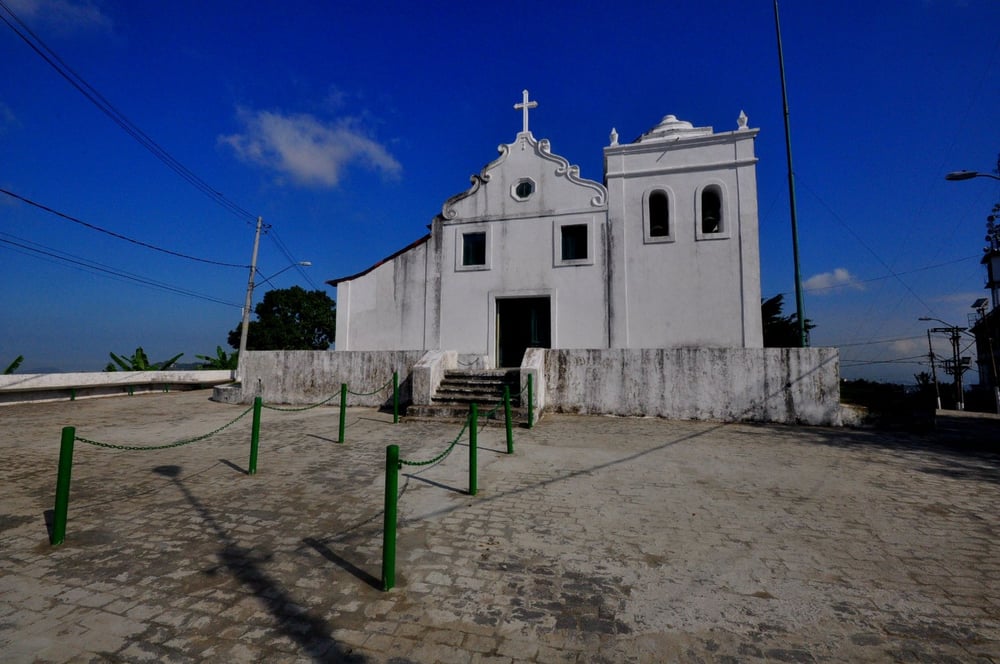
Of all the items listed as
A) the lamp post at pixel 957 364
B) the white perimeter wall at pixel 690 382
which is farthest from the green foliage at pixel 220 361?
the lamp post at pixel 957 364

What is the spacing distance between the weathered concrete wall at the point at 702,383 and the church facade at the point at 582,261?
2320 mm

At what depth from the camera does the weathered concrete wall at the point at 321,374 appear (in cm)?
1281

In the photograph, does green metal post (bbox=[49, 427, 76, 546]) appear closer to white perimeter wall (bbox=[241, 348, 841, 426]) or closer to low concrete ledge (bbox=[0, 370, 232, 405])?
white perimeter wall (bbox=[241, 348, 841, 426])

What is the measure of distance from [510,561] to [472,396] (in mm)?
7769

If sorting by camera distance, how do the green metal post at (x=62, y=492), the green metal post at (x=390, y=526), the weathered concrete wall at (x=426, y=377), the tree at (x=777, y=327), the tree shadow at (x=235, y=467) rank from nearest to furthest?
1. the green metal post at (x=390, y=526)
2. the green metal post at (x=62, y=492)
3. the tree shadow at (x=235, y=467)
4. the weathered concrete wall at (x=426, y=377)
5. the tree at (x=777, y=327)

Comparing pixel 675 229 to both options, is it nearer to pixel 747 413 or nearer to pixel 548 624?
pixel 747 413

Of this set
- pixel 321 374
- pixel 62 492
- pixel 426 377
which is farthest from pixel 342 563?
pixel 321 374

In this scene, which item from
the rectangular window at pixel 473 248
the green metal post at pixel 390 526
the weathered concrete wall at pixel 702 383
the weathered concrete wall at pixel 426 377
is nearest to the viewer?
the green metal post at pixel 390 526

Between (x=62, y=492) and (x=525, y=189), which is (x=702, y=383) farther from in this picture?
(x=62, y=492)

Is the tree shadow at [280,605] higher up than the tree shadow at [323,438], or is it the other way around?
the tree shadow at [323,438]

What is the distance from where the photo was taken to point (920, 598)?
3146 millimetres

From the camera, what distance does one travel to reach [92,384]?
56.7 ft

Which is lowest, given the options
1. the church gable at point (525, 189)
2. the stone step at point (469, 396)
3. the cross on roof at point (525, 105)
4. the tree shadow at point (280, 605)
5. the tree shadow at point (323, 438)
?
the tree shadow at point (280, 605)

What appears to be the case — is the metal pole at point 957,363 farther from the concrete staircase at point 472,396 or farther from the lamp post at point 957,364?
the concrete staircase at point 472,396
